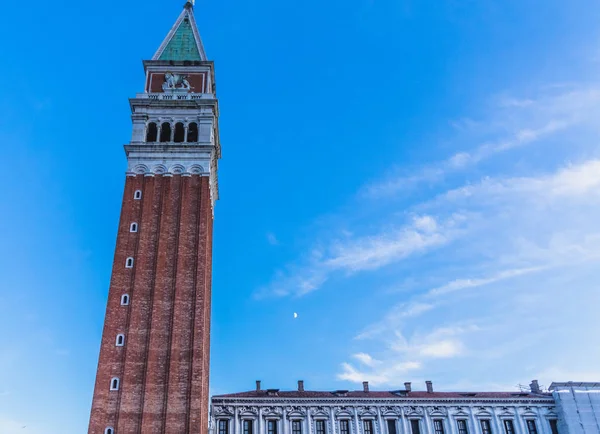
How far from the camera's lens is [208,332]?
3891cm

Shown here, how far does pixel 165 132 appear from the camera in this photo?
40.5 m

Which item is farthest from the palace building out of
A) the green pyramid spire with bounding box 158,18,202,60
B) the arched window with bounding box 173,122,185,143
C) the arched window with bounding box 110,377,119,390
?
the green pyramid spire with bounding box 158,18,202,60

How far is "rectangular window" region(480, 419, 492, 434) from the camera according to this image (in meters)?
45.2

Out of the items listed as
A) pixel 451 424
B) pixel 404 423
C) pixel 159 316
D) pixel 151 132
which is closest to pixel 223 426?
pixel 159 316

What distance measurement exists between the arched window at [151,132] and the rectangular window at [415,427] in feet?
99.1

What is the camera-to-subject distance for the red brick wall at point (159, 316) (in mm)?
30078

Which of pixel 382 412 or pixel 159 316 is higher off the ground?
pixel 159 316

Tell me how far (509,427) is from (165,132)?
36.7 meters

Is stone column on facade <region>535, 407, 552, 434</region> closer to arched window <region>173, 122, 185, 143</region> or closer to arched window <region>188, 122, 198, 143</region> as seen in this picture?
arched window <region>188, 122, 198, 143</region>

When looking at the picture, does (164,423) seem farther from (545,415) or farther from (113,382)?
(545,415)

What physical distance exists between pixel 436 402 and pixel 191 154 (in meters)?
28.2

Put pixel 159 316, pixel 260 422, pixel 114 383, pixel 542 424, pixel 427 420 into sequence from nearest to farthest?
pixel 114 383
pixel 159 316
pixel 260 422
pixel 427 420
pixel 542 424

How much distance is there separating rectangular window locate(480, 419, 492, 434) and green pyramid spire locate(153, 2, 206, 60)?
38020 mm

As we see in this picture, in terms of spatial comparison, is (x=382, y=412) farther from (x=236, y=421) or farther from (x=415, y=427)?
(x=236, y=421)
